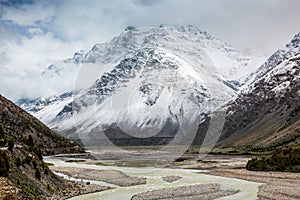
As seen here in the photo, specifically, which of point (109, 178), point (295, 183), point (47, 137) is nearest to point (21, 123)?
point (47, 137)

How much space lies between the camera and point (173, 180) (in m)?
80.9

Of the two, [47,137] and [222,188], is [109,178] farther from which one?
[47,137]

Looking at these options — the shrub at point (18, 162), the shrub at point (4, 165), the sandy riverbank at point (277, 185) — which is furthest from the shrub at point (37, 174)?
the sandy riverbank at point (277, 185)

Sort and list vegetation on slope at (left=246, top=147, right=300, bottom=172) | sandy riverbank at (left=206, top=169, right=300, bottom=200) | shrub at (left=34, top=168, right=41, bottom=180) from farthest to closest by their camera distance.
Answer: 1. vegetation on slope at (left=246, top=147, right=300, bottom=172)
2. shrub at (left=34, top=168, right=41, bottom=180)
3. sandy riverbank at (left=206, top=169, right=300, bottom=200)

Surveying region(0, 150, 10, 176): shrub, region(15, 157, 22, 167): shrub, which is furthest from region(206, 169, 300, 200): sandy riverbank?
region(15, 157, 22, 167): shrub

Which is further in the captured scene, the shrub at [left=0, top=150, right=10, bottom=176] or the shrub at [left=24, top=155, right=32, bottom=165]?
the shrub at [left=24, top=155, right=32, bottom=165]

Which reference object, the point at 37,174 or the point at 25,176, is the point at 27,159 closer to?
the point at 37,174

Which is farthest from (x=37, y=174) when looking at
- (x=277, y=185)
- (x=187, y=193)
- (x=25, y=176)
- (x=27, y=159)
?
(x=277, y=185)

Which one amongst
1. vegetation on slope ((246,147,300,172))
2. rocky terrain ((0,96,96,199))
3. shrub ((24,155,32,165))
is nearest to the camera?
rocky terrain ((0,96,96,199))

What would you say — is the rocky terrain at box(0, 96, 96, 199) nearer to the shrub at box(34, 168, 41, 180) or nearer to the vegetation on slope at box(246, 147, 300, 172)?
the shrub at box(34, 168, 41, 180)

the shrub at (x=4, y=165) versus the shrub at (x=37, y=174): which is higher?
the shrub at (x=4, y=165)

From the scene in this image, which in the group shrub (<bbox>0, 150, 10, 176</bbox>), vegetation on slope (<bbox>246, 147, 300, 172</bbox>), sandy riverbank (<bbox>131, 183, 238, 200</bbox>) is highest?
shrub (<bbox>0, 150, 10, 176</bbox>)

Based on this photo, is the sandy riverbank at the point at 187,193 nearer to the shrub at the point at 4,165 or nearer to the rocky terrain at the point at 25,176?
the rocky terrain at the point at 25,176

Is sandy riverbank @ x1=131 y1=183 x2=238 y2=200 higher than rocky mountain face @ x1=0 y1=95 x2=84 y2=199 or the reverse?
the reverse
